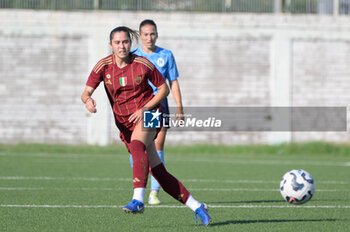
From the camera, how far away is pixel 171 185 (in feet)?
20.9

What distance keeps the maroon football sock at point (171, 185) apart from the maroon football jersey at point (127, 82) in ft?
1.97

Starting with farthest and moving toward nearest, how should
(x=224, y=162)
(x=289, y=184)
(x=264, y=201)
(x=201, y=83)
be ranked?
(x=201, y=83) < (x=224, y=162) < (x=264, y=201) < (x=289, y=184)

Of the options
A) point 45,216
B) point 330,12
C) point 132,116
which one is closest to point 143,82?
point 132,116

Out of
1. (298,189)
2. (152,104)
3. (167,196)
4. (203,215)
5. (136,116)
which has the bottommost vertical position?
(167,196)

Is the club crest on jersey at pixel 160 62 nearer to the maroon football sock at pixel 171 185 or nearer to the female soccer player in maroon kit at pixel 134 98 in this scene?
the female soccer player in maroon kit at pixel 134 98

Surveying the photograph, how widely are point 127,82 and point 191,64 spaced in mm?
16343

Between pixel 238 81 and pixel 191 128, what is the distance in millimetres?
2300

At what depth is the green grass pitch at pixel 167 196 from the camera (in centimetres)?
652

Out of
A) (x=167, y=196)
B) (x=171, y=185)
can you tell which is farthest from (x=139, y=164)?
(x=167, y=196)

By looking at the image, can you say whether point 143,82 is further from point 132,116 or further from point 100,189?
point 100,189

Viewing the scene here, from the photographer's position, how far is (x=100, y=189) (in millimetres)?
9961

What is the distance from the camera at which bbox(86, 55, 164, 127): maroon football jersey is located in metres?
6.36

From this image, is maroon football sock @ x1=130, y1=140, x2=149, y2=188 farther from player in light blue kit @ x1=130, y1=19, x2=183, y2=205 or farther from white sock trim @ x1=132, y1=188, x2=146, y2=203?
player in light blue kit @ x1=130, y1=19, x2=183, y2=205

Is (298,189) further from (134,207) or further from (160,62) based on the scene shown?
(134,207)
